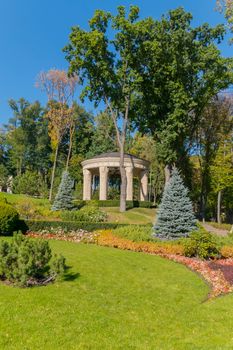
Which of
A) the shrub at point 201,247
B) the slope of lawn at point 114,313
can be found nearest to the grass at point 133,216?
the shrub at point 201,247

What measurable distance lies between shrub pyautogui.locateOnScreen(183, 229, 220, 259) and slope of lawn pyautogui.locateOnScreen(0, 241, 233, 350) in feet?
11.2

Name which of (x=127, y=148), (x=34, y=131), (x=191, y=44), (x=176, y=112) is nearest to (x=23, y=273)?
(x=176, y=112)

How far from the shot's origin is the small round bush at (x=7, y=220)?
15977 mm

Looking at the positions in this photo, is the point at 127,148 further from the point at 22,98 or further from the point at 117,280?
the point at 117,280

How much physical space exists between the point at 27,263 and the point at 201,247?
8299 millimetres

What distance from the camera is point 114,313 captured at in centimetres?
685

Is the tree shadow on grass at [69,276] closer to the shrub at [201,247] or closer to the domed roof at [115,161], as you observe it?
the shrub at [201,247]

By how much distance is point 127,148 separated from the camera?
2138 inches

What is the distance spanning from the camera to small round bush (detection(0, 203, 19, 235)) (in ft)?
52.4

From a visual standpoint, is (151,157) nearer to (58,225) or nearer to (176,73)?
(176,73)

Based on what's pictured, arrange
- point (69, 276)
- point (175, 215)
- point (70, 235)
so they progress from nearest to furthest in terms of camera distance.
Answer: point (69, 276) < point (175, 215) < point (70, 235)

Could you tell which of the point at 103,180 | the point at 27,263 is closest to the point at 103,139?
the point at 103,180

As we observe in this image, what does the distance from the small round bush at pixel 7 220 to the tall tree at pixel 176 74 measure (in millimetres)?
15392

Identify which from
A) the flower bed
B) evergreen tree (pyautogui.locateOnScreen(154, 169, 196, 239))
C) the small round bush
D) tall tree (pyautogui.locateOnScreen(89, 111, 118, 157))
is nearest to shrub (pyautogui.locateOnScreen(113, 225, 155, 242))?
evergreen tree (pyautogui.locateOnScreen(154, 169, 196, 239))
